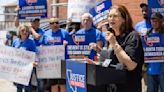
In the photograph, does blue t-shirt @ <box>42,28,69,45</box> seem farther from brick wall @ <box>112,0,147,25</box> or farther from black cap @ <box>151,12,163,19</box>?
brick wall @ <box>112,0,147,25</box>

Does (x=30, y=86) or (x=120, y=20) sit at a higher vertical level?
(x=120, y=20)

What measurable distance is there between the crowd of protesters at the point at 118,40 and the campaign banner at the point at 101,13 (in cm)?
15

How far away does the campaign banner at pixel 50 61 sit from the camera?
Answer: 734cm

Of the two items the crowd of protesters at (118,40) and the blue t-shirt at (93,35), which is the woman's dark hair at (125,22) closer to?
the crowd of protesters at (118,40)

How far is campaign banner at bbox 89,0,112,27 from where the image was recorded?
7078mm

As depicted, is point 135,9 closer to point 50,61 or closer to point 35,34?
point 35,34

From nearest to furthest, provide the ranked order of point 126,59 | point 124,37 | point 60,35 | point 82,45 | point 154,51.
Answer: point 126,59 → point 124,37 → point 154,51 → point 82,45 → point 60,35

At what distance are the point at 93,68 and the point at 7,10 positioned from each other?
16.9 m

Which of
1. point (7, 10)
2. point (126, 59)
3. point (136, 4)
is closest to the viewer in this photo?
point (126, 59)

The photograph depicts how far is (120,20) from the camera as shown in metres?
3.85

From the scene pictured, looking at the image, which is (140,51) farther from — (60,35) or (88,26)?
(60,35)

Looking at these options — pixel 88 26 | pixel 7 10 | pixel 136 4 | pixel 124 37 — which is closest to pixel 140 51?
pixel 124 37

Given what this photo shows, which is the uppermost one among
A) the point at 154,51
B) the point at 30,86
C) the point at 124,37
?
the point at 124,37

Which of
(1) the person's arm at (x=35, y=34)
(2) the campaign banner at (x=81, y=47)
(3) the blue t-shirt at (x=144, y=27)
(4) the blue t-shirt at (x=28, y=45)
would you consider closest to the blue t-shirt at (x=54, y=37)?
(4) the blue t-shirt at (x=28, y=45)
